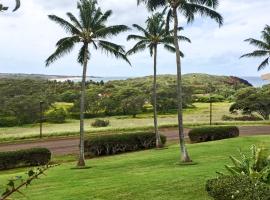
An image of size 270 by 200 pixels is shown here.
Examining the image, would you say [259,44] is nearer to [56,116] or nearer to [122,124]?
[122,124]

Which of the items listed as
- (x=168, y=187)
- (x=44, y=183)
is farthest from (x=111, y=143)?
(x=168, y=187)

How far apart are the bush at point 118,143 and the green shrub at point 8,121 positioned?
34.9 meters

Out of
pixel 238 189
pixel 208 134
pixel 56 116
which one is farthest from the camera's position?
pixel 56 116

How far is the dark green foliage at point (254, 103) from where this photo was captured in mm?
68537

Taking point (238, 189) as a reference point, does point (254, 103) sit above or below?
above

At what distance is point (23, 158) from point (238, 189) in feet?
71.8

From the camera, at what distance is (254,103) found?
69.1 metres

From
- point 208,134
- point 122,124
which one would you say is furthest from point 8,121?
point 208,134

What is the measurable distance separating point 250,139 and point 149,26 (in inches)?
433

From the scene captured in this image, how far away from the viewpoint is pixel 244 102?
6938 cm

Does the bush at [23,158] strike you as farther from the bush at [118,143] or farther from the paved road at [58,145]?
the paved road at [58,145]

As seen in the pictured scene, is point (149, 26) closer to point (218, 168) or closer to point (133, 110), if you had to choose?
point (218, 168)

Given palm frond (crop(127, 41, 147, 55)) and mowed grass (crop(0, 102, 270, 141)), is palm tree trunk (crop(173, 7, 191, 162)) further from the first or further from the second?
mowed grass (crop(0, 102, 270, 141))

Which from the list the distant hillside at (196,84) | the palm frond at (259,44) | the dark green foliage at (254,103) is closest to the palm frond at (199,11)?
the palm frond at (259,44)
